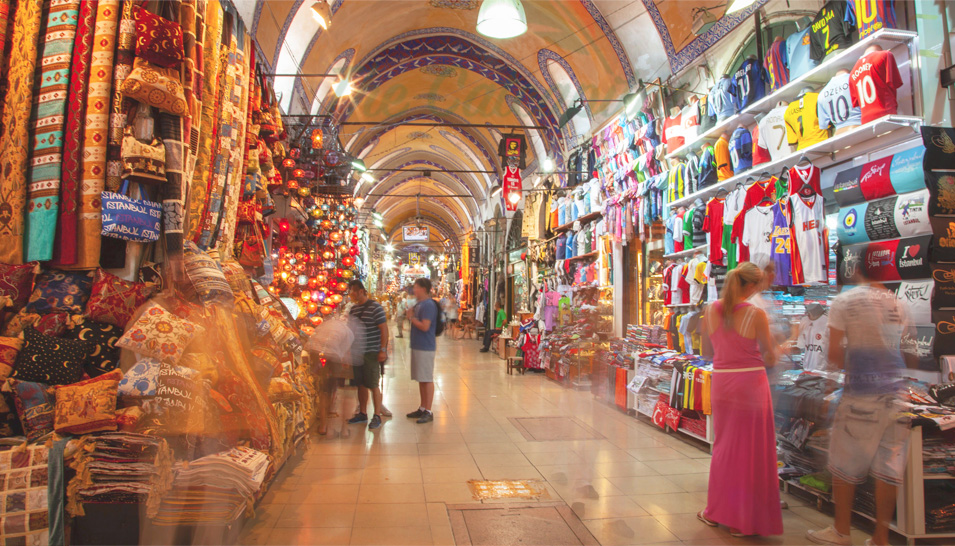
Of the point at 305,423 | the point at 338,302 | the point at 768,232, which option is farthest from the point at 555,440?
the point at 338,302

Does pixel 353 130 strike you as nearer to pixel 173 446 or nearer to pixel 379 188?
pixel 379 188

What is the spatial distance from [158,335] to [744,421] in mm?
2840

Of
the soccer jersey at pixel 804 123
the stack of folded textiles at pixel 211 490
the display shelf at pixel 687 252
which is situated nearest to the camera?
the stack of folded textiles at pixel 211 490

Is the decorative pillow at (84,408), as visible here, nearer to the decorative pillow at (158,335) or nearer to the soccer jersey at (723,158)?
the decorative pillow at (158,335)

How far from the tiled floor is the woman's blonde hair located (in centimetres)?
117

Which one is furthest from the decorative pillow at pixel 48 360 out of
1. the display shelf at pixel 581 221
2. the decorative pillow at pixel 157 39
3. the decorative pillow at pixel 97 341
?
the display shelf at pixel 581 221

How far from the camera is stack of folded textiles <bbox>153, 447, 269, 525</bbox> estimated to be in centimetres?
235

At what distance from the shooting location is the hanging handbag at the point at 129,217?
248cm

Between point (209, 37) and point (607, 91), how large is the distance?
20.3ft

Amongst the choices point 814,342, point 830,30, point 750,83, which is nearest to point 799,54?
point 830,30

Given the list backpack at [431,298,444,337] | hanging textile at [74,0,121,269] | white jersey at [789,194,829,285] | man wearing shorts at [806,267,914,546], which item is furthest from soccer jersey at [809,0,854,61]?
hanging textile at [74,0,121,269]

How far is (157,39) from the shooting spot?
8.43 ft

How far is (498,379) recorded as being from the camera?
29.2 feet

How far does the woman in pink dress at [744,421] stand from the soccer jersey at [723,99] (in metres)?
2.89
